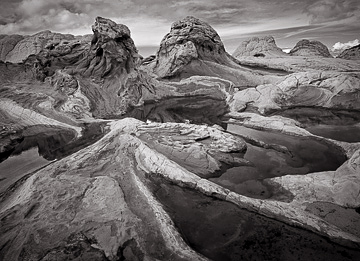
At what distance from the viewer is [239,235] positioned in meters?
6.92

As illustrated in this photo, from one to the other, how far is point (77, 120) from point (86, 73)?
7083 mm

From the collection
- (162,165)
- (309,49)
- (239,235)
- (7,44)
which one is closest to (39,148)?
(162,165)

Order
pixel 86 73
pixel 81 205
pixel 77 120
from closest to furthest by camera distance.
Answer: pixel 81 205, pixel 77 120, pixel 86 73

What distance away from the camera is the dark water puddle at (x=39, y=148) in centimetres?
1082

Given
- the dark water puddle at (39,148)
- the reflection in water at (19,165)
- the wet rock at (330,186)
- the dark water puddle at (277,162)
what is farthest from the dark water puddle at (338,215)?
the reflection in water at (19,165)

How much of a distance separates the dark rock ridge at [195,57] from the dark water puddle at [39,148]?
16.4 meters

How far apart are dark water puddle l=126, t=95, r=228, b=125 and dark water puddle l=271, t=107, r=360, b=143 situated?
506 centimetres

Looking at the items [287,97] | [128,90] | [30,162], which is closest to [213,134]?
[30,162]

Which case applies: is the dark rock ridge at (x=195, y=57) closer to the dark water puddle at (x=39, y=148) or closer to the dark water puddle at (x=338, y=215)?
the dark water puddle at (x=39, y=148)

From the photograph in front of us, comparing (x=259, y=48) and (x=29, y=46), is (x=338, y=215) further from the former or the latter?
(x=29, y=46)

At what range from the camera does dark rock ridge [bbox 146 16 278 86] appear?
1148 inches

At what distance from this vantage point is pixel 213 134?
1265 cm

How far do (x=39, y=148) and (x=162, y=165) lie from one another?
7.97m

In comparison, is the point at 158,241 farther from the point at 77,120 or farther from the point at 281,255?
the point at 77,120
